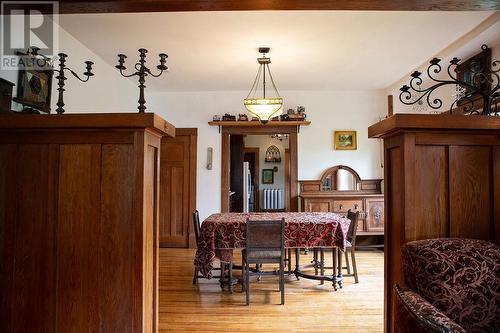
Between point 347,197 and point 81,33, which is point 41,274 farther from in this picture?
point 347,197

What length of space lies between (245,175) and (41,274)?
223 inches

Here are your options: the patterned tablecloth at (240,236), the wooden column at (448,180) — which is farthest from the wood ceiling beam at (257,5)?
the patterned tablecloth at (240,236)

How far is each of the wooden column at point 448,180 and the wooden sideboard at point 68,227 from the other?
1397mm

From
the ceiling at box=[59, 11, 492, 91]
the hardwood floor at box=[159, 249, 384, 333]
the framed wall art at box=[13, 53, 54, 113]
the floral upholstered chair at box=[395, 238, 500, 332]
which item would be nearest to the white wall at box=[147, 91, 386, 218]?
the ceiling at box=[59, 11, 492, 91]

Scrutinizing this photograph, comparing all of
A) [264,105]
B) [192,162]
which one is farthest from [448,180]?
[192,162]

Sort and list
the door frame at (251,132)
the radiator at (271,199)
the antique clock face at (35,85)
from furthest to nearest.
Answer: the radiator at (271,199) < the door frame at (251,132) < the antique clock face at (35,85)

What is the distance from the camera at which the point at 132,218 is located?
1.77 meters

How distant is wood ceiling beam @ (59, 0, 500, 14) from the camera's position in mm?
1941

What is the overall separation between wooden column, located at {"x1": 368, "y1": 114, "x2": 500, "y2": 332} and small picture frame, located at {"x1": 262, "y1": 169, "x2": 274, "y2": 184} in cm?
893

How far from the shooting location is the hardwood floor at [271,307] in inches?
108

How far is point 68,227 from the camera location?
180 centimetres

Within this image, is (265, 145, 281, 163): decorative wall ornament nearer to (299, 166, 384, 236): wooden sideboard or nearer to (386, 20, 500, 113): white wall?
(299, 166, 384, 236): wooden sideboard

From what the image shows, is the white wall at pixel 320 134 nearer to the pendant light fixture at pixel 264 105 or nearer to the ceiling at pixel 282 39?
the ceiling at pixel 282 39

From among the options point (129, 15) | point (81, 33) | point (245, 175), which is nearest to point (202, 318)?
point (129, 15)
